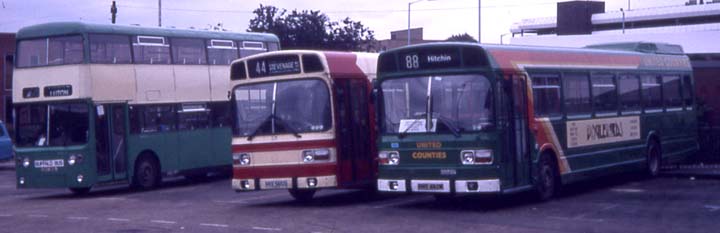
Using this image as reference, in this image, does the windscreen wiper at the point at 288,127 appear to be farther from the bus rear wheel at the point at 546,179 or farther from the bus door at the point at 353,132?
the bus rear wheel at the point at 546,179

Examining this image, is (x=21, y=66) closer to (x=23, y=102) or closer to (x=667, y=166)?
(x=23, y=102)

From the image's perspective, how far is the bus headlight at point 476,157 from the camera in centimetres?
1656

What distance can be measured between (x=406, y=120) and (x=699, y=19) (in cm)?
6947

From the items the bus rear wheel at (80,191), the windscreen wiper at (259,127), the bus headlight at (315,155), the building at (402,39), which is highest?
the building at (402,39)

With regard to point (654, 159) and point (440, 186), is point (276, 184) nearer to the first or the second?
point (440, 186)

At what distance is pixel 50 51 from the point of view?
23.7 metres

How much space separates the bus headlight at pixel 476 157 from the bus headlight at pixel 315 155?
2657mm

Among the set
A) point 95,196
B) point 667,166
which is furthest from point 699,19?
point 95,196

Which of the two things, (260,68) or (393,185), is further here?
(260,68)

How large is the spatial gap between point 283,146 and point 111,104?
278 inches

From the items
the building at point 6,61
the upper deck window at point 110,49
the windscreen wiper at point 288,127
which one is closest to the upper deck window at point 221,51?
the upper deck window at point 110,49

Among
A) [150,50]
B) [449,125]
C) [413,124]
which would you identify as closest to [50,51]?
[150,50]

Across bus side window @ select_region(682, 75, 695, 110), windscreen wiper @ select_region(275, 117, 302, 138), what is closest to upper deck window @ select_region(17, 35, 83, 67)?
windscreen wiper @ select_region(275, 117, 302, 138)

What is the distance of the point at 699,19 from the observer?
81562 mm
